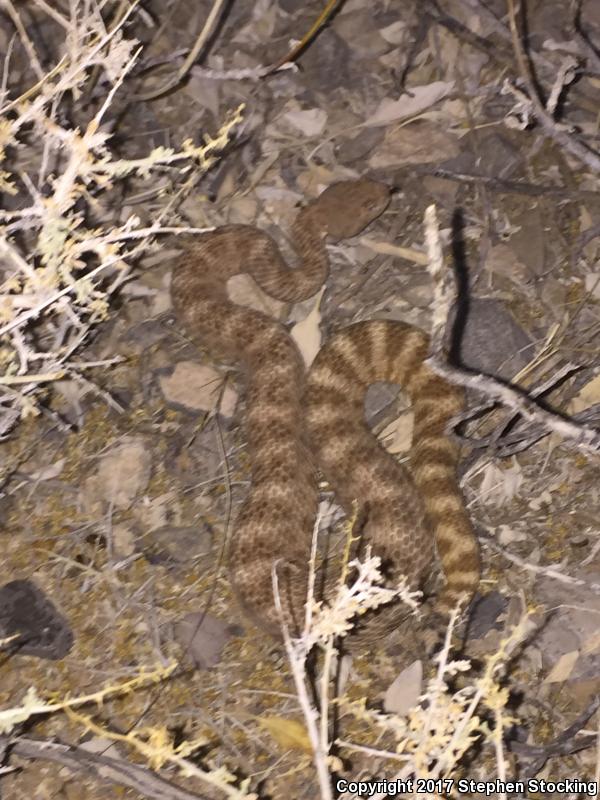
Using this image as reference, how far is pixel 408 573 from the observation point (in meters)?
4.55

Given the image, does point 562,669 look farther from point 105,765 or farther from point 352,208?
point 352,208

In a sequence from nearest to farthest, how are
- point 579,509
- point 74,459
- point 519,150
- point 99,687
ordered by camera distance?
point 99,687 < point 579,509 < point 74,459 < point 519,150

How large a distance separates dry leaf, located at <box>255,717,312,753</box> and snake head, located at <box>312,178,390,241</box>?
2.85 metres

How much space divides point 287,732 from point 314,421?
1.73 meters

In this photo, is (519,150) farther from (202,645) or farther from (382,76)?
(202,645)

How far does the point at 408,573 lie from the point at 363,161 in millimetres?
2896

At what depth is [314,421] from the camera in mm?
5238

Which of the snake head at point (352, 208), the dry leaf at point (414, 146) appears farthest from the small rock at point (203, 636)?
the dry leaf at point (414, 146)

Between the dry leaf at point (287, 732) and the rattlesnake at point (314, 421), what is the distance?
439 mm

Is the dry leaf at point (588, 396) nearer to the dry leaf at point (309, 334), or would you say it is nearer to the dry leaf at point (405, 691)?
the dry leaf at point (309, 334)

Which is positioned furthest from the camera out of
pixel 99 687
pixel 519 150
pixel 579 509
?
pixel 519 150

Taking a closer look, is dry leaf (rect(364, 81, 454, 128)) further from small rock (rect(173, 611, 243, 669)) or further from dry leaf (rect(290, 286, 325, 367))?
small rock (rect(173, 611, 243, 669))

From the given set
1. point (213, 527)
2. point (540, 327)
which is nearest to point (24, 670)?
point (213, 527)

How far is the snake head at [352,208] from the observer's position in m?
5.61
